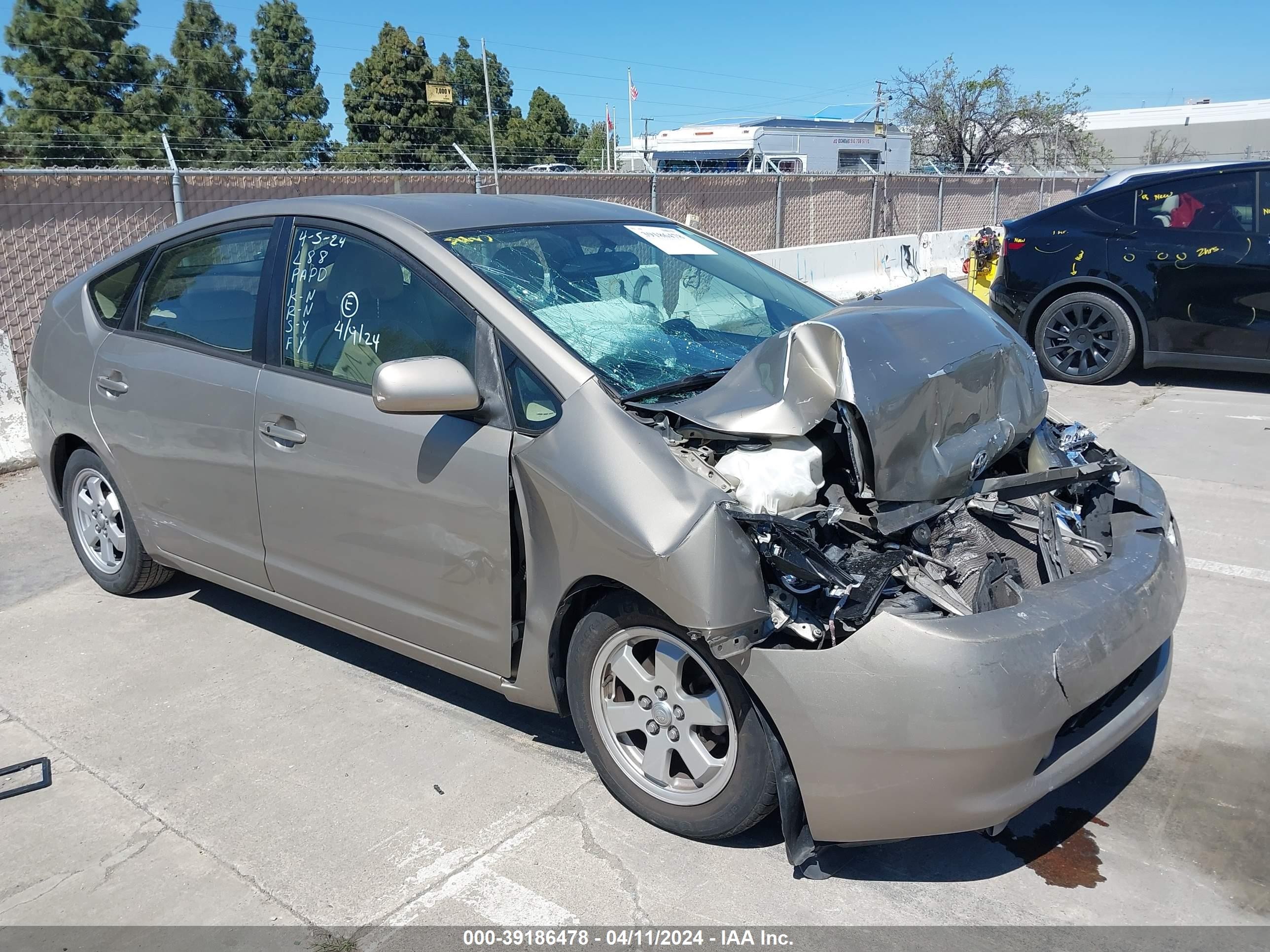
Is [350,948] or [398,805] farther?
[398,805]

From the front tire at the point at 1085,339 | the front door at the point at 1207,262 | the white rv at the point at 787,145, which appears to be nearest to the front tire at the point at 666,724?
the front tire at the point at 1085,339

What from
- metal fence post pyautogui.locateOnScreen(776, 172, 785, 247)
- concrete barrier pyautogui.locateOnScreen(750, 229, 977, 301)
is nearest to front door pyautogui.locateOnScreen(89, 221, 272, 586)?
concrete barrier pyautogui.locateOnScreen(750, 229, 977, 301)

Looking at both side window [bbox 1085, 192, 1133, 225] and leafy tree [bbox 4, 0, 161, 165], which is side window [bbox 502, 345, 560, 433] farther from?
leafy tree [bbox 4, 0, 161, 165]

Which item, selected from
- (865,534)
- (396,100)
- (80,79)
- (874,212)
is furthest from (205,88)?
(865,534)

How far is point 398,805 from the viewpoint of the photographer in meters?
3.21

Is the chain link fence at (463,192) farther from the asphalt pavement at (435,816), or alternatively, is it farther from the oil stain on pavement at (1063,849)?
the oil stain on pavement at (1063,849)

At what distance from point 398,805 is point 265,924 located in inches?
22.9

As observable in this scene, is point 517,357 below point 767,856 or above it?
above

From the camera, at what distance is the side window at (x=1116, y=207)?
8141 mm

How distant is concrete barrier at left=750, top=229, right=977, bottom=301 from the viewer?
12.6m

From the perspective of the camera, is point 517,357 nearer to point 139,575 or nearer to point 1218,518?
point 139,575

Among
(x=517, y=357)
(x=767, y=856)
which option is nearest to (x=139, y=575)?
(x=517, y=357)

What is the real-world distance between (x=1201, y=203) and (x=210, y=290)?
23.8ft

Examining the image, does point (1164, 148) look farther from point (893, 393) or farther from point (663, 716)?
point (663, 716)
